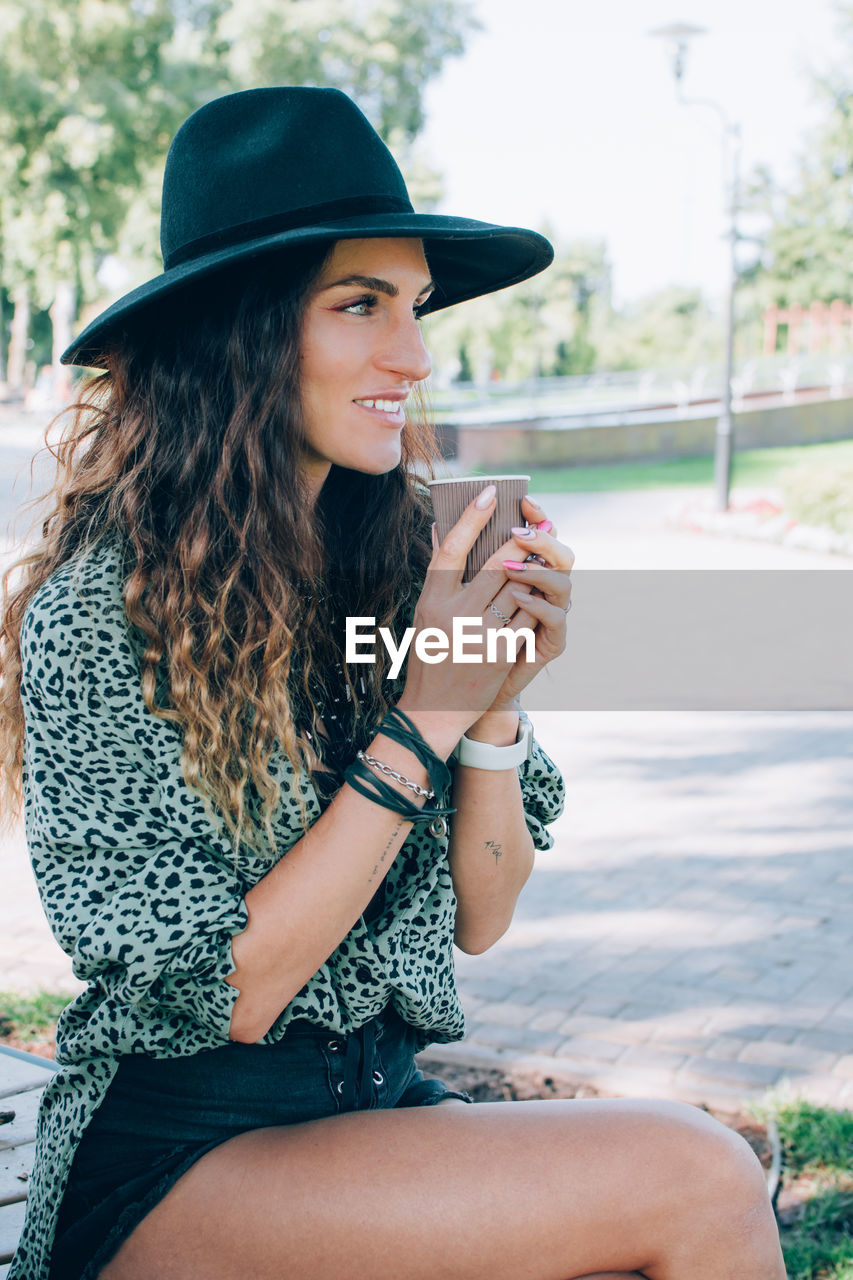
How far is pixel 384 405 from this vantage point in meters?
1.78

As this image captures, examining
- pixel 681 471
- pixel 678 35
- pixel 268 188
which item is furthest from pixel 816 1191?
pixel 681 471

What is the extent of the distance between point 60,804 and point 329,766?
0.39 m

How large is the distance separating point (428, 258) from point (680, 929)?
3461 mm

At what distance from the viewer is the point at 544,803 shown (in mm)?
1985

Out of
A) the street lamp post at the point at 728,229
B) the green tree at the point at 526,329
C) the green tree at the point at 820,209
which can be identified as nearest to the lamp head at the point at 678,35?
the street lamp post at the point at 728,229

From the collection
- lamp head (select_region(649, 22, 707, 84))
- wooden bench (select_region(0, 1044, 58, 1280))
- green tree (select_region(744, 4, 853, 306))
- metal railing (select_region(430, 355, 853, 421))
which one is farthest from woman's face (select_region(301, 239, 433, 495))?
green tree (select_region(744, 4, 853, 306))

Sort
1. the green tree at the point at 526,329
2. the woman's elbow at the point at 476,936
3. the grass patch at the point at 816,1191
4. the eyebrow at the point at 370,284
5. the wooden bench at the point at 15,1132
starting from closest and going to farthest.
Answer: the eyebrow at the point at 370,284
the woman's elbow at the point at 476,936
the wooden bench at the point at 15,1132
the grass patch at the point at 816,1191
the green tree at the point at 526,329

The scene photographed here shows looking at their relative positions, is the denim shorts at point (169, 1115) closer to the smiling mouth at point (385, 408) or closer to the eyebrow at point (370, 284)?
the smiling mouth at point (385, 408)

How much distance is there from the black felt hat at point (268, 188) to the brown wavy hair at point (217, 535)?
0.06 meters

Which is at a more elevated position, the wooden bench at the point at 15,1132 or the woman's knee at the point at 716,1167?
the woman's knee at the point at 716,1167

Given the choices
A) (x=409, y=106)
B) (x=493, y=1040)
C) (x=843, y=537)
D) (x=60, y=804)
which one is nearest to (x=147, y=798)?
(x=60, y=804)

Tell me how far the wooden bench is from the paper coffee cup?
4.23 ft

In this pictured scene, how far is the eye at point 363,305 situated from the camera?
175 cm

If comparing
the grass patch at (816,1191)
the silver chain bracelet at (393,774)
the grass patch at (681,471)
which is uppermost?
the silver chain bracelet at (393,774)
